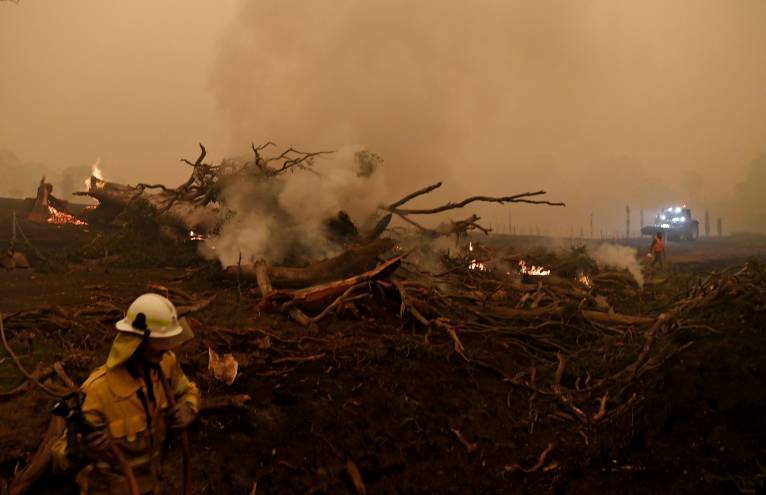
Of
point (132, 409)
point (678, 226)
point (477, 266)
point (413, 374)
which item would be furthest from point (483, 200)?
Answer: point (678, 226)

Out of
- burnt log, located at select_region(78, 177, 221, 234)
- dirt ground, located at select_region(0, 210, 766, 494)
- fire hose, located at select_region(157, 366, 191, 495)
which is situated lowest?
dirt ground, located at select_region(0, 210, 766, 494)

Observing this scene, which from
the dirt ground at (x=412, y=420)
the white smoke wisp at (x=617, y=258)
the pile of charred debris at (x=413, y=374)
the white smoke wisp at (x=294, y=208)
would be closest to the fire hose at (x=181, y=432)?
the dirt ground at (x=412, y=420)

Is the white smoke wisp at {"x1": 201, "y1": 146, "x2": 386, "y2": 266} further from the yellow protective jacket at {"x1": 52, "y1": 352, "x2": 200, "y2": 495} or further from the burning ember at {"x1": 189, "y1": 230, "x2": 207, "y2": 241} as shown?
the yellow protective jacket at {"x1": 52, "y1": 352, "x2": 200, "y2": 495}

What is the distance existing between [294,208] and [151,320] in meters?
8.48

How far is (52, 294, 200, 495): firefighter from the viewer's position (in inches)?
87.3

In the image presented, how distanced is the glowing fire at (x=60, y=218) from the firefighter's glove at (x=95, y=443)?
53.1ft

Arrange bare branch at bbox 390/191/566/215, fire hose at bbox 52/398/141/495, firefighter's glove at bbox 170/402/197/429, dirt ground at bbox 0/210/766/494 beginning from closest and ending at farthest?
1. fire hose at bbox 52/398/141/495
2. firefighter's glove at bbox 170/402/197/429
3. dirt ground at bbox 0/210/766/494
4. bare branch at bbox 390/191/566/215

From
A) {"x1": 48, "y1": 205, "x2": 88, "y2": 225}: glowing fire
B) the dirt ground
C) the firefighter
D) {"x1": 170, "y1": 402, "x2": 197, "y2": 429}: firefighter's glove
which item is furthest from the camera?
{"x1": 48, "y1": 205, "x2": 88, "y2": 225}: glowing fire

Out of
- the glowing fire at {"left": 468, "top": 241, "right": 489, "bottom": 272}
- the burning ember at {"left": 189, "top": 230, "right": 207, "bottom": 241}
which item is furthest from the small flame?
the burning ember at {"left": 189, "top": 230, "right": 207, "bottom": 241}

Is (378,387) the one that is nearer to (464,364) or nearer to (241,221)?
(464,364)

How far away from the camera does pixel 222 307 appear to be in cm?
805

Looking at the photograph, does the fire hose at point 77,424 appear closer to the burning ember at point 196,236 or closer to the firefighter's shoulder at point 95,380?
the firefighter's shoulder at point 95,380

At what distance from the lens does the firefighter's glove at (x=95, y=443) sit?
2.12m

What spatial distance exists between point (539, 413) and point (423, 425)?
4.71 feet
